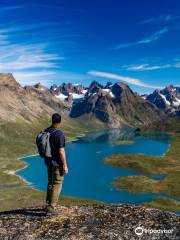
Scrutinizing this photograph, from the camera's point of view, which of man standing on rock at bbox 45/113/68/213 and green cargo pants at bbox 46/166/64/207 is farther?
green cargo pants at bbox 46/166/64/207

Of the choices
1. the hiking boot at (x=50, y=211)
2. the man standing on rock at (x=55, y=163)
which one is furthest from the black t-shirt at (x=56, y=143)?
the hiking boot at (x=50, y=211)

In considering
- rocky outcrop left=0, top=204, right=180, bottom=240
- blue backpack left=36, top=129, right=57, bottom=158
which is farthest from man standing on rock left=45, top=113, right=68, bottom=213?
rocky outcrop left=0, top=204, right=180, bottom=240

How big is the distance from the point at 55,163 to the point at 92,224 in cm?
407

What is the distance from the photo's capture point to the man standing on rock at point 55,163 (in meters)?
22.2

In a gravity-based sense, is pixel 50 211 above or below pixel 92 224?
above

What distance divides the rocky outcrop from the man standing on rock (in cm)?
130

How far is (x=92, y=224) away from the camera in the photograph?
22.0 metres

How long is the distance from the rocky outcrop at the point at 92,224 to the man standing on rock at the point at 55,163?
1298 mm

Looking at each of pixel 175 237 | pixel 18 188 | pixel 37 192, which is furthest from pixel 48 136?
pixel 18 188

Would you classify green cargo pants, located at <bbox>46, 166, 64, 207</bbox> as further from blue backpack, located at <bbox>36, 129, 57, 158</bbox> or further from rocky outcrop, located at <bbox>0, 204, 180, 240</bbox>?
rocky outcrop, located at <bbox>0, 204, 180, 240</bbox>

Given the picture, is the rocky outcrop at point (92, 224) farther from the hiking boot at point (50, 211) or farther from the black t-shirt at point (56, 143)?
the black t-shirt at point (56, 143)

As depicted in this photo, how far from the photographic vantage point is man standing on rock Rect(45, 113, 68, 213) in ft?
72.8

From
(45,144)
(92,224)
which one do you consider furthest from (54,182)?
(92,224)

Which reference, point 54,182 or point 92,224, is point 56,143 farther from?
point 92,224
